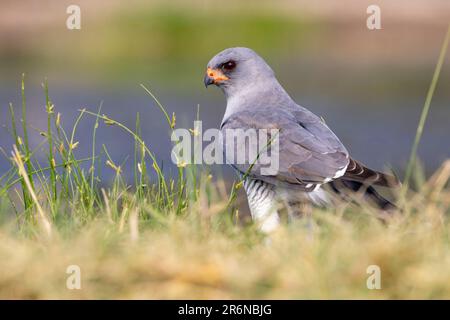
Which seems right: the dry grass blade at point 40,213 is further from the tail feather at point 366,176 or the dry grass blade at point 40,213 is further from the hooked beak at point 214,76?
the hooked beak at point 214,76

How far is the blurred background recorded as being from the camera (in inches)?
506

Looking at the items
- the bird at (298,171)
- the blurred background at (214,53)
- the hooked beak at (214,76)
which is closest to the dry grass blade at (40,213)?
the bird at (298,171)

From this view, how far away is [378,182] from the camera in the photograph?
4.50m

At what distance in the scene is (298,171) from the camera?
466cm

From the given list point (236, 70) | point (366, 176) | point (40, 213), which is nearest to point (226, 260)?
point (40, 213)

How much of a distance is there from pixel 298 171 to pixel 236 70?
42.4 inches

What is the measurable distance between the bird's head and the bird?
21cm

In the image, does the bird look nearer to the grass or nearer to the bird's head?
the bird's head

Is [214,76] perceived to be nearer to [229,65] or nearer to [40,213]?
[229,65]

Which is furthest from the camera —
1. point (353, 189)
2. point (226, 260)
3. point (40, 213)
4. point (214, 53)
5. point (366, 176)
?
point (214, 53)

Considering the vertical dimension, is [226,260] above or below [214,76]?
below

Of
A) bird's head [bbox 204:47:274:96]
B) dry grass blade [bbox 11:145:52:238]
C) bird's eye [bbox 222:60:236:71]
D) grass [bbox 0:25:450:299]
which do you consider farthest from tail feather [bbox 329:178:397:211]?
dry grass blade [bbox 11:145:52:238]

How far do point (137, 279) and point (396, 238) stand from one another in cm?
91

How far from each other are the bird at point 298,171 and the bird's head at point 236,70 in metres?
0.21
